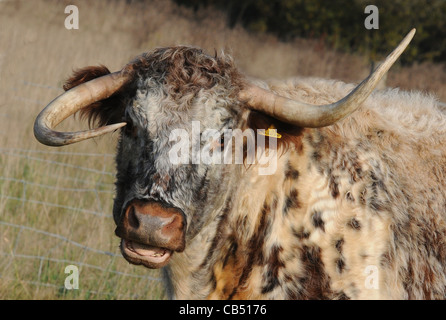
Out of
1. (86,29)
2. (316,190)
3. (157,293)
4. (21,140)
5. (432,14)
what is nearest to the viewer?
(316,190)

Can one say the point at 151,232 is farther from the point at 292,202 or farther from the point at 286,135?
the point at 286,135

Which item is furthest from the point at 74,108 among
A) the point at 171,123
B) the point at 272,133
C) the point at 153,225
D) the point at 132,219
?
the point at 272,133

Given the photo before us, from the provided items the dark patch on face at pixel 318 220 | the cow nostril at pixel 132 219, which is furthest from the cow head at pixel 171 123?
the dark patch on face at pixel 318 220

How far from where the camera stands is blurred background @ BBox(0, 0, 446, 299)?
5.66 m

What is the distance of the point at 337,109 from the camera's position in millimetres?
3193

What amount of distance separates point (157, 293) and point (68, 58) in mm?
4650

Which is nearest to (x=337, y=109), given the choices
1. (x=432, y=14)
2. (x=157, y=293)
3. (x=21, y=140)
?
(x=157, y=293)

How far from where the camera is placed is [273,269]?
3.39m

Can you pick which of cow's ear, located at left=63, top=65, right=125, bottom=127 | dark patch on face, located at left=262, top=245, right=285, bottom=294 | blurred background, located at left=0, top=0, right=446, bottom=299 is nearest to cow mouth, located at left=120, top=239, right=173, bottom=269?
dark patch on face, located at left=262, top=245, right=285, bottom=294

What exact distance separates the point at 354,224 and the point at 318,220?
19 centimetres

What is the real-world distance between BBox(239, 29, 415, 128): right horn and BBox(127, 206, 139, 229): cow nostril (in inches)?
37.3

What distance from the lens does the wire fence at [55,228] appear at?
5598 millimetres
